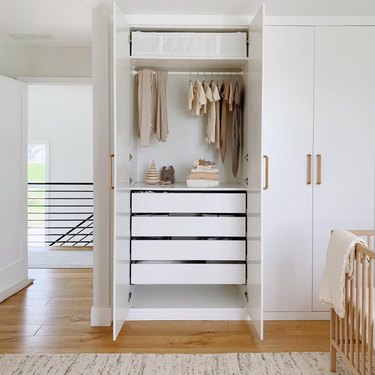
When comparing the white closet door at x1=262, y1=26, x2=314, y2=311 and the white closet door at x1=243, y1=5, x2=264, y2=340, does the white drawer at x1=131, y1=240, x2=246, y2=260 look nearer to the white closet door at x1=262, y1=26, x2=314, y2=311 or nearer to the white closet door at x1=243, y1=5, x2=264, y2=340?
the white closet door at x1=243, y1=5, x2=264, y2=340

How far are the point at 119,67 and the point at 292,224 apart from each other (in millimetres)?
1657

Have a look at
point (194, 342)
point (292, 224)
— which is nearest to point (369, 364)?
point (194, 342)

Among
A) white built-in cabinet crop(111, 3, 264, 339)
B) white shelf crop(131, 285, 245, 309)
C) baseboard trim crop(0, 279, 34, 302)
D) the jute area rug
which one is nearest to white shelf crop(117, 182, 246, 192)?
white built-in cabinet crop(111, 3, 264, 339)

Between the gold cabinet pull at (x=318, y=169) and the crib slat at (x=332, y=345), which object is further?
the gold cabinet pull at (x=318, y=169)

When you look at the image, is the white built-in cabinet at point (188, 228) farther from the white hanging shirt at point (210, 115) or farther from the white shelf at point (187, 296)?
the white hanging shirt at point (210, 115)

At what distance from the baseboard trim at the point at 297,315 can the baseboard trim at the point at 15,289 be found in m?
2.22

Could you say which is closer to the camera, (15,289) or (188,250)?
(188,250)

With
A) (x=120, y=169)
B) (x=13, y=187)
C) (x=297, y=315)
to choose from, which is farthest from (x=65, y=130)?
(x=297, y=315)

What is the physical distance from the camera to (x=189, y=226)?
138 inches

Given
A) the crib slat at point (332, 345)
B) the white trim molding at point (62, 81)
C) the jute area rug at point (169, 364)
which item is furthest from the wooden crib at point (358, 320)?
the white trim molding at point (62, 81)

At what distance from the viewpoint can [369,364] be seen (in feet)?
6.88

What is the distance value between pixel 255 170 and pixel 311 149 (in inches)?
22.9

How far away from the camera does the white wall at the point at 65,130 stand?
9.09 meters

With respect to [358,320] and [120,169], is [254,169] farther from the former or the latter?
[358,320]
